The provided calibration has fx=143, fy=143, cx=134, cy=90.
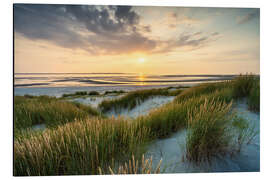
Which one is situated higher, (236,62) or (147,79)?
(236,62)

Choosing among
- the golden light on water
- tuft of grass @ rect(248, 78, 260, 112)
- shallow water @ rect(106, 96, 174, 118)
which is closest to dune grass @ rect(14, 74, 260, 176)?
tuft of grass @ rect(248, 78, 260, 112)

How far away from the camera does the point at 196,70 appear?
215 centimetres

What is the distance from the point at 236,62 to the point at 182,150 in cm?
155

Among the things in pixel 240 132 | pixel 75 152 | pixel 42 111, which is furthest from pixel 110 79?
pixel 240 132

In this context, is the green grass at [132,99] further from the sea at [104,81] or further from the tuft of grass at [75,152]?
the tuft of grass at [75,152]

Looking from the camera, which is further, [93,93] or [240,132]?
[93,93]

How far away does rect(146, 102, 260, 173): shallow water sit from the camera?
1.35 m

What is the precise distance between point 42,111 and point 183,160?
1988 mm

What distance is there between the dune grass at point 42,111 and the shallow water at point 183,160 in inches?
43.5

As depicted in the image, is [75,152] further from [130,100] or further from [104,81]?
[130,100]

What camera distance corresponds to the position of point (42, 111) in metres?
2.09

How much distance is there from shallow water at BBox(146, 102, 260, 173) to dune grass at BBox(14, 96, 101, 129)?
1105 millimetres
